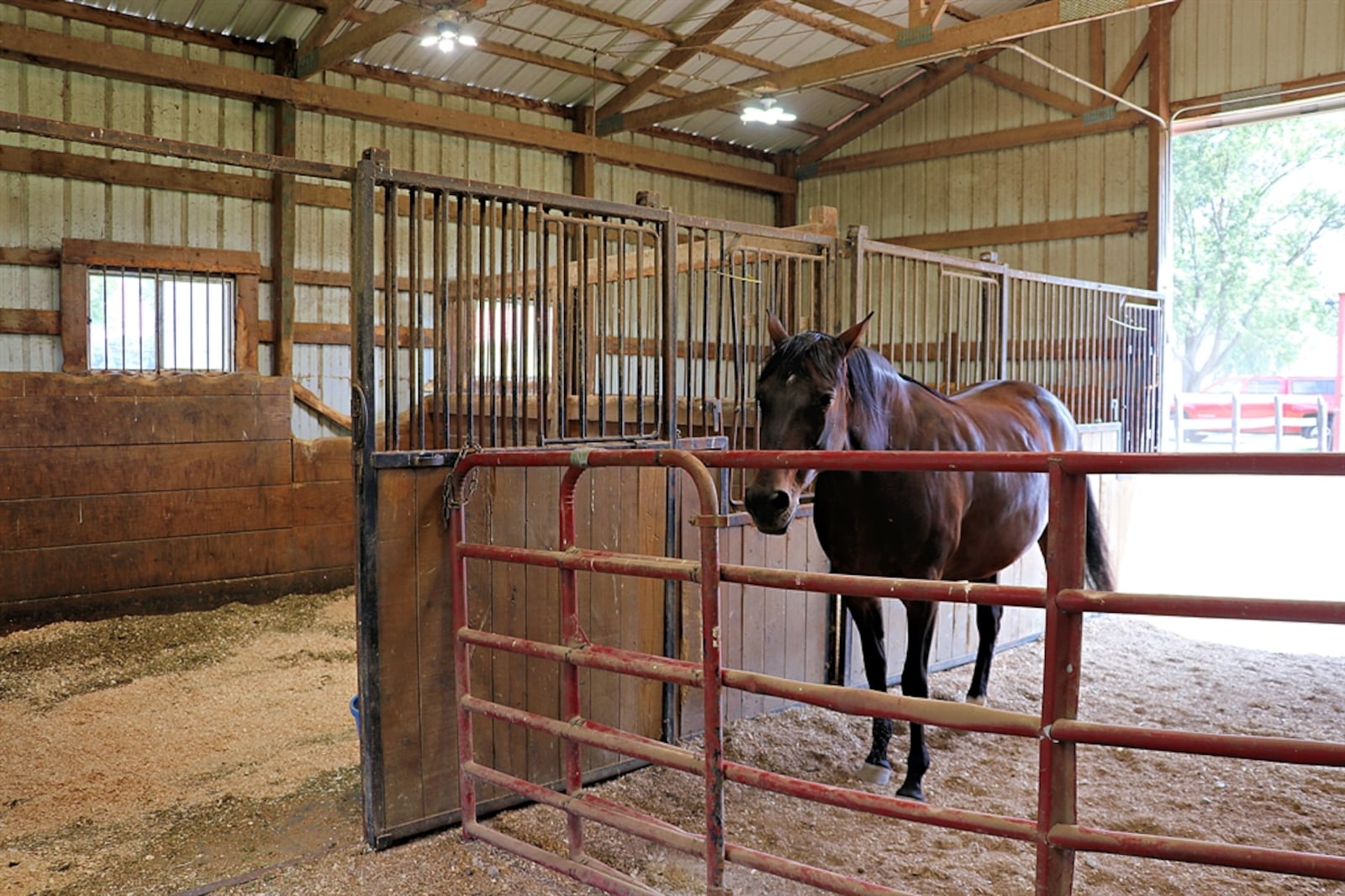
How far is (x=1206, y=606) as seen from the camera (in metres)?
1.23

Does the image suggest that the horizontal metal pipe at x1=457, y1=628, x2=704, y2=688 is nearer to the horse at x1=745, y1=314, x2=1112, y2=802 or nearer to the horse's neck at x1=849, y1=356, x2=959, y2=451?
the horse at x1=745, y1=314, x2=1112, y2=802

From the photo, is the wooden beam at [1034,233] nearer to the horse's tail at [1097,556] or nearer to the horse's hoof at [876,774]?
the horse's tail at [1097,556]

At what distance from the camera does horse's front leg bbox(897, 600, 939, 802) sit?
2723mm

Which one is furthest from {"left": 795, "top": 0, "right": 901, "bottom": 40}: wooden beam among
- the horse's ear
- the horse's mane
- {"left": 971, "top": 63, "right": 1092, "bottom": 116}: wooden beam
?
the horse's ear

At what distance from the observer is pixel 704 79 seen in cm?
933

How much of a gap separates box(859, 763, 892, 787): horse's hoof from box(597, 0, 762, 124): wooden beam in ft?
24.6

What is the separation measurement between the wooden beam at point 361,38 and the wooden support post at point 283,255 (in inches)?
16.0

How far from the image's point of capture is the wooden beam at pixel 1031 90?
31.5ft

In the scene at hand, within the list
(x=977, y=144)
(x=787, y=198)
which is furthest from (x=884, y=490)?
(x=787, y=198)

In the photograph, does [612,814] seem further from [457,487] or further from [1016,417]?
[1016,417]

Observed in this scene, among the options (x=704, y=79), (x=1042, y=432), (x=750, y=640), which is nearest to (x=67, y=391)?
(x=750, y=640)

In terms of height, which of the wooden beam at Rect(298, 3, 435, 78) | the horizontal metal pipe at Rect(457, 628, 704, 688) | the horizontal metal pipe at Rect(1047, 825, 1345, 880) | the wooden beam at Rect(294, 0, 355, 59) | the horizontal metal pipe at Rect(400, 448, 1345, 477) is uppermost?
the wooden beam at Rect(294, 0, 355, 59)

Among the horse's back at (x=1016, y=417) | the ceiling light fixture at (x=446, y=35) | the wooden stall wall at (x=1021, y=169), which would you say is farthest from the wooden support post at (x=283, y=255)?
the wooden stall wall at (x=1021, y=169)

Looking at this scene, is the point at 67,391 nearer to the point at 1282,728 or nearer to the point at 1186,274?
the point at 1282,728
